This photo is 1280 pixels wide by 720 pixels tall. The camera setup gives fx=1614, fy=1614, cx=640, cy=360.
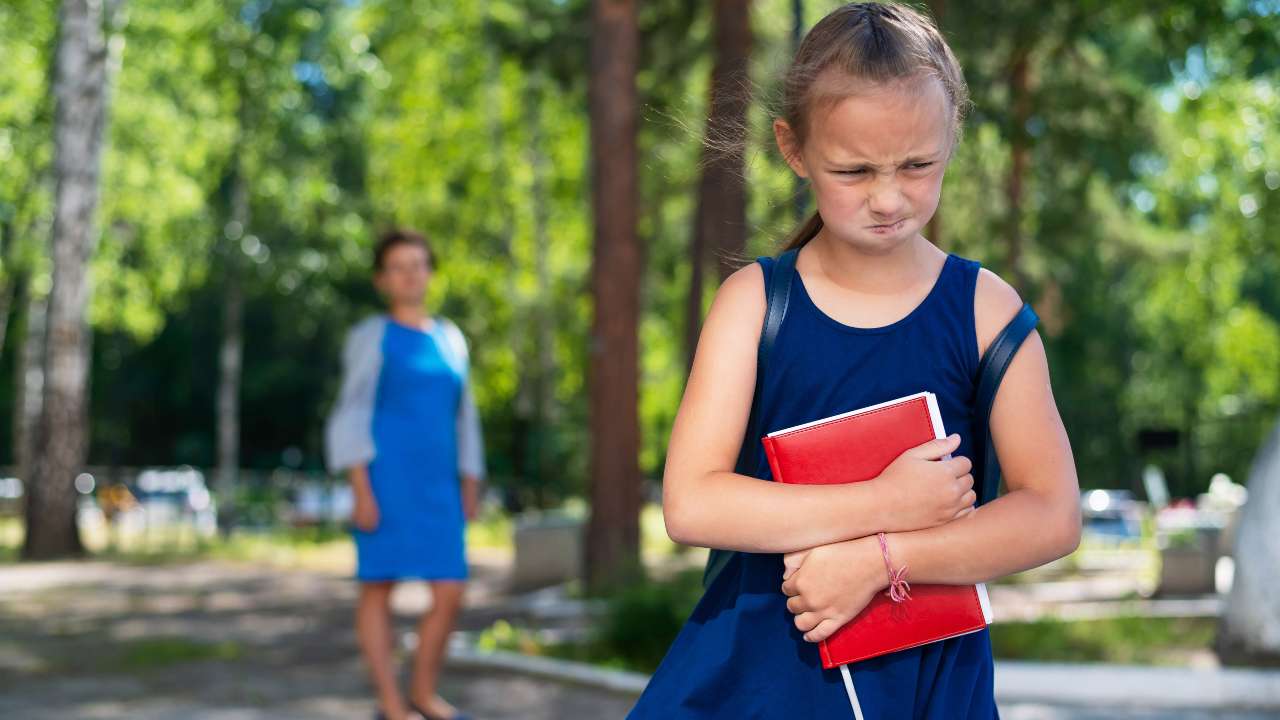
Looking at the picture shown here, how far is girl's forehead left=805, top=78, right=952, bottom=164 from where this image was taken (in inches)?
82.9

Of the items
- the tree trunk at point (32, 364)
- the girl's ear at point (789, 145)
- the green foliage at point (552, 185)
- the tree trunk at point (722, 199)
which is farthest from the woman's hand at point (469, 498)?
Result: the tree trunk at point (32, 364)

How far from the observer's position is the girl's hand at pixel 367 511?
7074mm

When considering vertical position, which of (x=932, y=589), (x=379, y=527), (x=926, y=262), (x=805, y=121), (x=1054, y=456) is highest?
(x=805, y=121)

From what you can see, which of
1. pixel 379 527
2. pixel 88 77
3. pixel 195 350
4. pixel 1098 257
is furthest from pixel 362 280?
pixel 379 527

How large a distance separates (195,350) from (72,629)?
45.1 meters

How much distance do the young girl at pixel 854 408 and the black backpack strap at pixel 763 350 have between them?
0.01 meters

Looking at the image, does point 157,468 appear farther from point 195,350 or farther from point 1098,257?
point 1098,257

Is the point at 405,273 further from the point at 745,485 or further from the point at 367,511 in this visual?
the point at 745,485

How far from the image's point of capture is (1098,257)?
3372 centimetres

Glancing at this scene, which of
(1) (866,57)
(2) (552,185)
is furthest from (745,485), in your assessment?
(2) (552,185)

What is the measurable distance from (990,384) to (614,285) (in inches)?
449

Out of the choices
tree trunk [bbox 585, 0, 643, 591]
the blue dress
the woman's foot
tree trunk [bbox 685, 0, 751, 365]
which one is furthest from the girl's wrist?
tree trunk [bbox 585, 0, 643, 591]

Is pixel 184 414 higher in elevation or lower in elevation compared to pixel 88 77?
lower

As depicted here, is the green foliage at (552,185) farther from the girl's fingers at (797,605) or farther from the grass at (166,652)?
the girl's fingers at (797,605)
